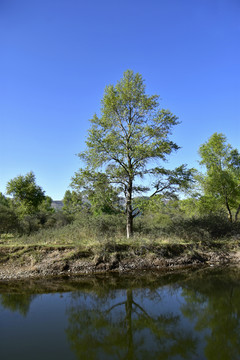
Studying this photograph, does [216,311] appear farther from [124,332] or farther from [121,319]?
[124,332]

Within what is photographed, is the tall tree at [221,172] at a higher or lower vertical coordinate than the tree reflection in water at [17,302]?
higher

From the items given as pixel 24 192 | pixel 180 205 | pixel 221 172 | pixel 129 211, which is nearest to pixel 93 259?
pixel 129 211

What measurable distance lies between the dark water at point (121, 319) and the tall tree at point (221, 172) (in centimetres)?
1005

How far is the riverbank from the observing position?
12000 millimetres

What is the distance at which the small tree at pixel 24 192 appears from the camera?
3011cm

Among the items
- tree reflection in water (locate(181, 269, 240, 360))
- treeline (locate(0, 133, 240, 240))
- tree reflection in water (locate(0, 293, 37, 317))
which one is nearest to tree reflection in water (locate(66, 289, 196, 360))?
tree reflection in water (locate(181, 269, 240, 360))

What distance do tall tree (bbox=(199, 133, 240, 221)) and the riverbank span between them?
21.1ft

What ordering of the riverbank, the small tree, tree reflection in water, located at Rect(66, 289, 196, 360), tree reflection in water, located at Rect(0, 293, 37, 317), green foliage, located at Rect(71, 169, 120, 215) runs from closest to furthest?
1. tree reflection in water, located at Rect(66, 289, 196, 360)
2. tree reflection in water, located at Rect(0, 293, 37, 317)
3. the riverbank
4. green foliage, located at Rect(71, 169, 120, 215)
5. the small tree

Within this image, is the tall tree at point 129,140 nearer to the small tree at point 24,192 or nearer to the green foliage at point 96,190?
the green foliage at point 96,190

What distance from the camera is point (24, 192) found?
101 ft

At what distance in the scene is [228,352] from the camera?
488 cm

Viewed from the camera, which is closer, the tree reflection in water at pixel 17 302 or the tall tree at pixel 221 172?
the tree reflection in water at pixel 17 302

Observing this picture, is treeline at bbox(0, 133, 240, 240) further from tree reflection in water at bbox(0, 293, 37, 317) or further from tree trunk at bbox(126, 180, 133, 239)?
tree reflection in water at bbox(0, 293, 37, 317)

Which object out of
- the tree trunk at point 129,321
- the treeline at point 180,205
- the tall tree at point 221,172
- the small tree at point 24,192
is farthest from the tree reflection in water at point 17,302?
the small tree at point 24,192
